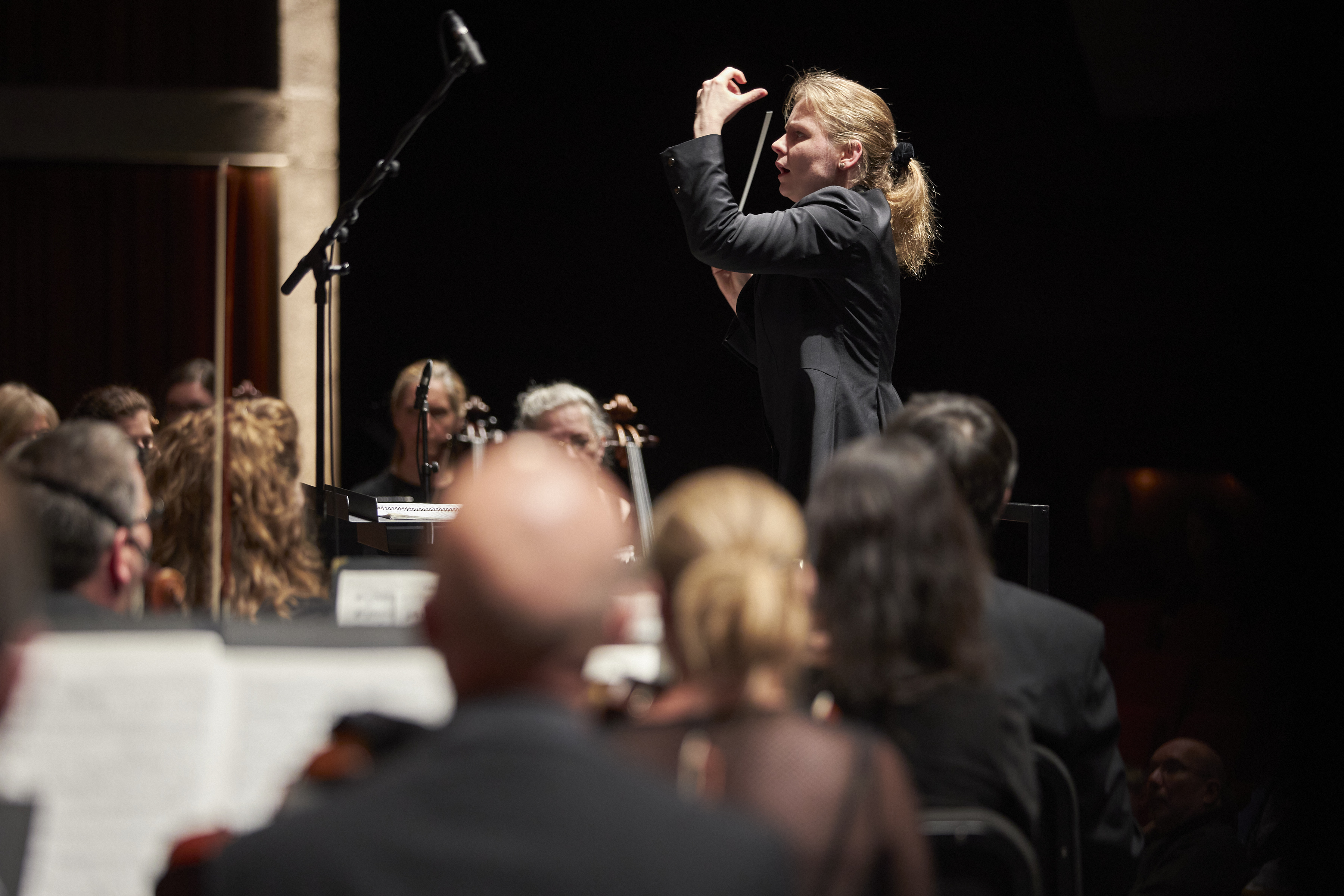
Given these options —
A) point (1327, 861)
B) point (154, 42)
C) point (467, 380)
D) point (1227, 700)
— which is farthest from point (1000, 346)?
point (154, 42)

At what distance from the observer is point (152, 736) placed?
158cm

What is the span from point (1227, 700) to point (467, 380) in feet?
9.36

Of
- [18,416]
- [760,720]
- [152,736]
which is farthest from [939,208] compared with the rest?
[760,720]

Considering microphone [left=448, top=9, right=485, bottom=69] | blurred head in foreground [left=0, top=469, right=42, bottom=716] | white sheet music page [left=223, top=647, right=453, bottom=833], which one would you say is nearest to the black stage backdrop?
microphone [left=448, top=9, right=485, bottom=69]

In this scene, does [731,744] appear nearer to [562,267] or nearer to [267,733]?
[267,733]

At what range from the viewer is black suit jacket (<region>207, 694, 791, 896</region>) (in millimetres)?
777

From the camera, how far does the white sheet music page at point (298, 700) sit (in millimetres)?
1596

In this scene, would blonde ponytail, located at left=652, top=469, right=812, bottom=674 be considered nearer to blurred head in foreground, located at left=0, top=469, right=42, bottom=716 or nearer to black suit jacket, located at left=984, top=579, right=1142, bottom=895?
black suit jacket, located at left=984, top=579, right=1142, bottom=895

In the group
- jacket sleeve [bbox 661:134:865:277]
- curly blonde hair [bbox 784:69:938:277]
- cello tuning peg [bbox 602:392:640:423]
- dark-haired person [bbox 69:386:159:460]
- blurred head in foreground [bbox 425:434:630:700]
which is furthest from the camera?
dark-haired person [bbox 69:386:159:460]

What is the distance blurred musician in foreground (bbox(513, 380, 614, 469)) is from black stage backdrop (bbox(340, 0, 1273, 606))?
120 cm

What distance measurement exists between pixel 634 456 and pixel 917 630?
1.44m

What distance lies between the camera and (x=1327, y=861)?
2.69 m

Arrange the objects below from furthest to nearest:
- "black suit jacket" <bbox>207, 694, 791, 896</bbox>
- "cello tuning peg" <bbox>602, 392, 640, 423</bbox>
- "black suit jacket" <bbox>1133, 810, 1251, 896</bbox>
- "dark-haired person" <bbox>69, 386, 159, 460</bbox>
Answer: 1. "dark-haired person" <bbox>69, 386, 159, 460</bbox>
2. "cello tuning peg" <bbox>602, 392, 640, 423</bbox>
3. "black suit jacket" <bbox>1133, 810, 1251, 896</bbox>
4. "black suit jacket" <bbox>207, 694, 791, 896</bbox>

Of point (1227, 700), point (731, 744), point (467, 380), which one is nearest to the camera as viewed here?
point (731, 744)
